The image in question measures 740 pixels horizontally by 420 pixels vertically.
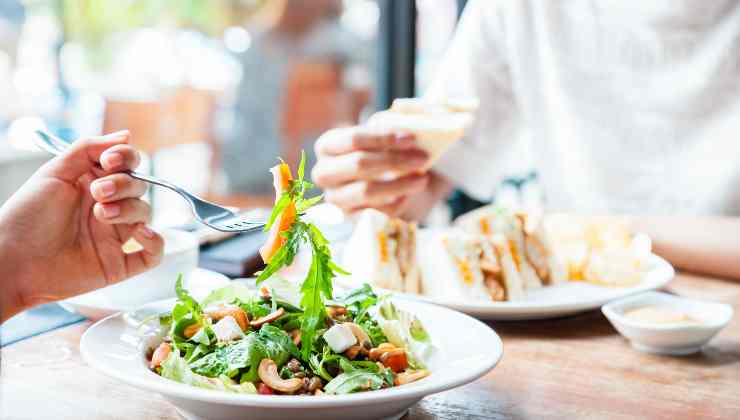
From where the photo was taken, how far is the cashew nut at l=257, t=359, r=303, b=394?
102cm

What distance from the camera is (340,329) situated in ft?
3.64

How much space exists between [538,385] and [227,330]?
51cm

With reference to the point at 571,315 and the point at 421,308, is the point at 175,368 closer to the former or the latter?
the point at 421,308

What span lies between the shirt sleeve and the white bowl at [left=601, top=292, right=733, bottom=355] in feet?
4.40

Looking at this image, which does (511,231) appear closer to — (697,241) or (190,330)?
(697,241)

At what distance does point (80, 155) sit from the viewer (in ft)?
4.56

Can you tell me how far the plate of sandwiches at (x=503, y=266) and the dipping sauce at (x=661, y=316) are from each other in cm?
8

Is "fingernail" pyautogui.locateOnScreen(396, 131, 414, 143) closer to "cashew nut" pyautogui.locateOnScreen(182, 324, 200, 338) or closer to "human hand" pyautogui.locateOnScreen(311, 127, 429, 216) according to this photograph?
"human hand" pyautogui.locateOnScreen(311, 127, 429, 216)

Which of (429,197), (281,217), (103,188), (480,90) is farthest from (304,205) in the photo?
(480,90)

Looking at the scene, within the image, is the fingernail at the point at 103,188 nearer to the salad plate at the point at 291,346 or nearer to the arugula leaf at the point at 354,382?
the salad plate at the point at 291,346

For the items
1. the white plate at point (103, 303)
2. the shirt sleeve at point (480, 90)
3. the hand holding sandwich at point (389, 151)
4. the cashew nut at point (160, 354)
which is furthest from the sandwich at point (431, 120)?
the cashew nut at point (160, 354)

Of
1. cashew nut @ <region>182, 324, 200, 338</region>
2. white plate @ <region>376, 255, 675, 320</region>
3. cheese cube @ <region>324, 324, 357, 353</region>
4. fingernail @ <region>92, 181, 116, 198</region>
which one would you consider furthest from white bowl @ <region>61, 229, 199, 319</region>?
cheese cube @ <region>324, 324, 357, 353</region>

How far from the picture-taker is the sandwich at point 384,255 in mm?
1686

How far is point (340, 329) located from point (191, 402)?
24 cm
